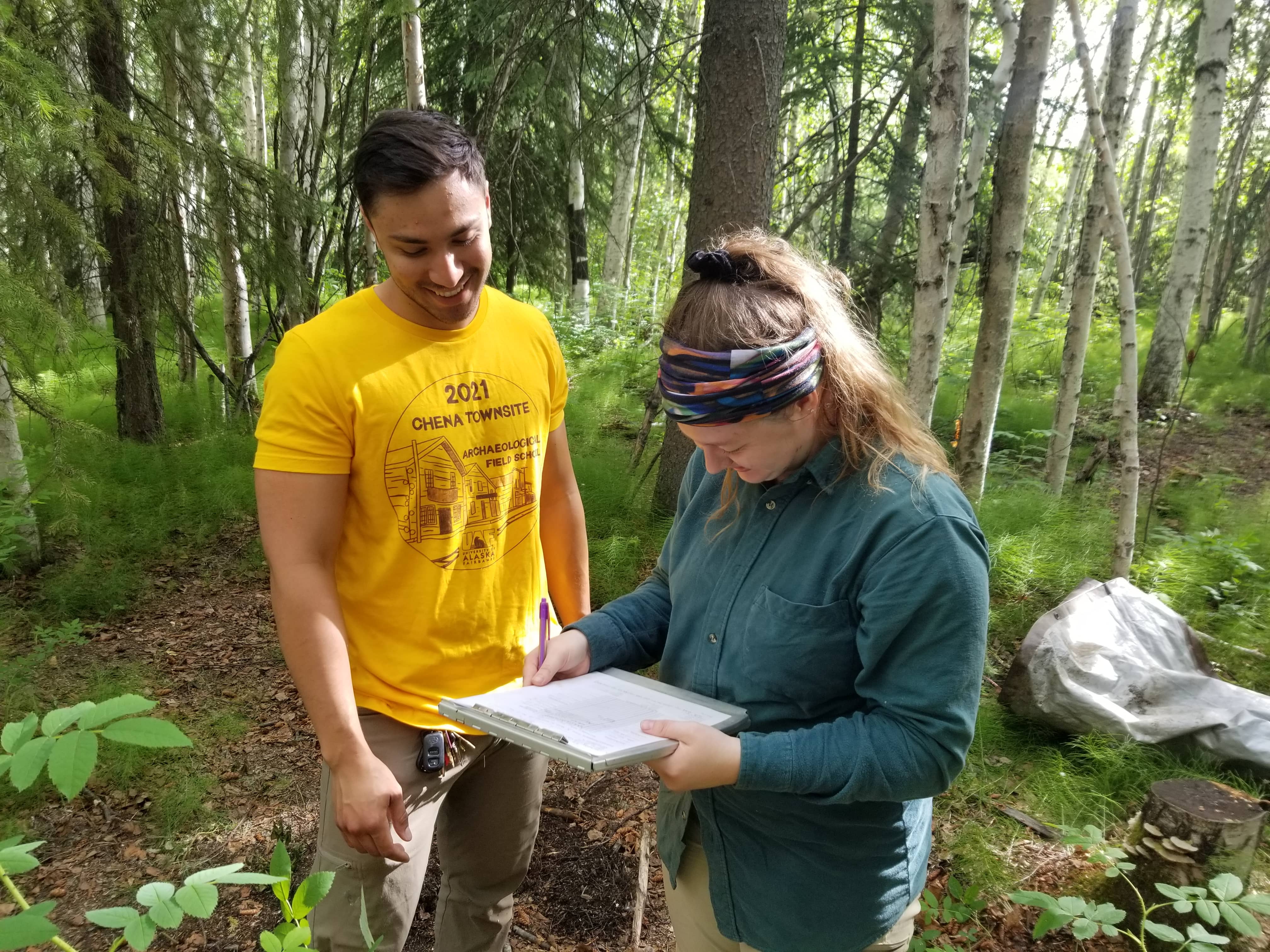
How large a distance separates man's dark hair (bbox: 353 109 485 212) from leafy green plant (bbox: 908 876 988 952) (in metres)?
2.44

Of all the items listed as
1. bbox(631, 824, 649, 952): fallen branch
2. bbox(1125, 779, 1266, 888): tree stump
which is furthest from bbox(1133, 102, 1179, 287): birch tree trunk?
bbox(631, 824, 649, 952): fallen branch

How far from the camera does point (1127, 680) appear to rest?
3199 mm

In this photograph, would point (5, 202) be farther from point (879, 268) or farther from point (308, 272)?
point (879, 268)

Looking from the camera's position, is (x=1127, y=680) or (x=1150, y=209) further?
(x=1150, y=209)

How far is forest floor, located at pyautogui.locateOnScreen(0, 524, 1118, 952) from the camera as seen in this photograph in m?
2.68

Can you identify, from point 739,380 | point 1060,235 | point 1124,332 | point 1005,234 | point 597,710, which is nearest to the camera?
point 739,380

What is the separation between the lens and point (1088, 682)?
127 inches

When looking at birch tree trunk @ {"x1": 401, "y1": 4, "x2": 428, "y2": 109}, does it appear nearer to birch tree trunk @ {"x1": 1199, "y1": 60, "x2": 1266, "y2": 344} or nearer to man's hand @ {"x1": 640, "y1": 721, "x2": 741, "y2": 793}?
man's hand @ {"x1": 640, "y1": 721, "x2": 741, "y2": 793}

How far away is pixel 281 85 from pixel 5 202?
3.41m

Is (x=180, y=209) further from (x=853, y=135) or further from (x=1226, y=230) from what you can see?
(x=1226, y=230)

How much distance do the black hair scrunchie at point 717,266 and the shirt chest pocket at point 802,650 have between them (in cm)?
51

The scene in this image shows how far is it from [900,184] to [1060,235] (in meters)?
11.8

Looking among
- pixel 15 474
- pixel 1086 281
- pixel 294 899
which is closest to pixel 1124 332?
pixel 1086 281

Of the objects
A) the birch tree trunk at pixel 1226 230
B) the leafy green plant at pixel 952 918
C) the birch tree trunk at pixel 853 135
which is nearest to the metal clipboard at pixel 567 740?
the leafy green plant at pixel 952 918
